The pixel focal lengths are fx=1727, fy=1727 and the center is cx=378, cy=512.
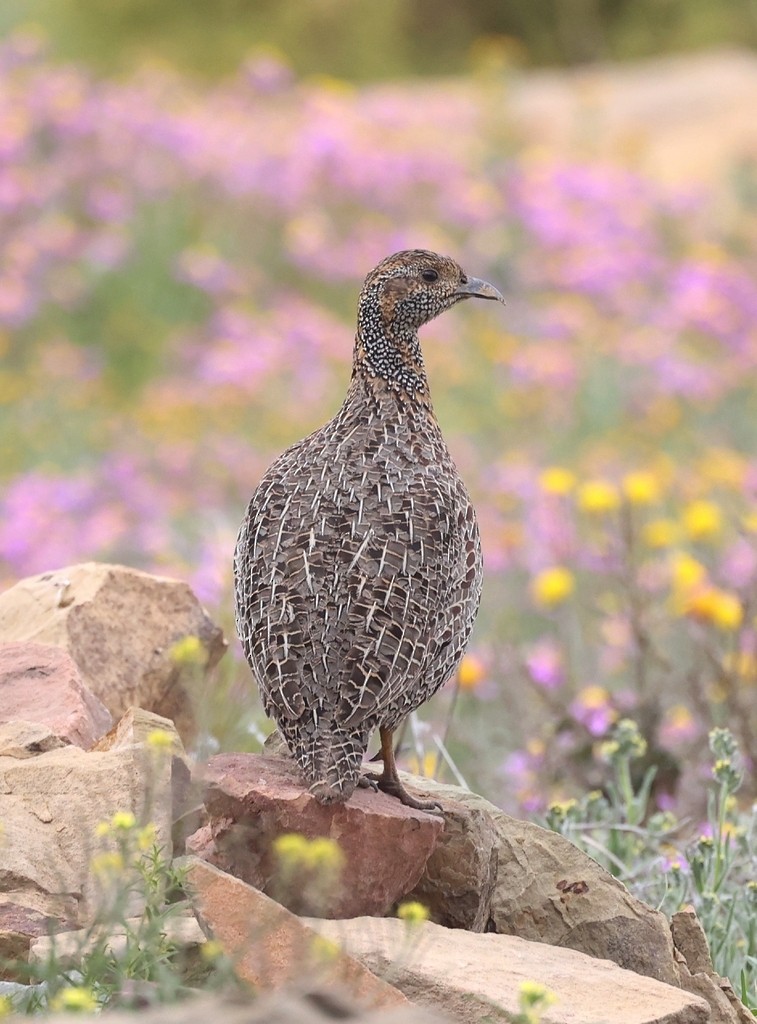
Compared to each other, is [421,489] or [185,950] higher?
[421,489]

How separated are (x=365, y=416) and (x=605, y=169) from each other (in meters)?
9.84

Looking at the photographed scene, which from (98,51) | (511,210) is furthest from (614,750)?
(98,51)

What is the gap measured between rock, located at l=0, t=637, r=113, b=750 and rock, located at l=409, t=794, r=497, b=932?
33.9 inches

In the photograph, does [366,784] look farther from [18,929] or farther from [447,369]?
[447,369]

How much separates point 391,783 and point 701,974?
2.61 feet

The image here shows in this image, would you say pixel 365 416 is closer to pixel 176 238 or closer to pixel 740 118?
pixel 176 238

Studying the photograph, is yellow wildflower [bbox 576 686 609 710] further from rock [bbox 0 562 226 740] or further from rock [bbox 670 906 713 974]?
rock [bbox 670 906 713 974]

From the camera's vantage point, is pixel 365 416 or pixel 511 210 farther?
pixel 511 210

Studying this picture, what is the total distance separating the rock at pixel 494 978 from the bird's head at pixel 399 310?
1768 mm

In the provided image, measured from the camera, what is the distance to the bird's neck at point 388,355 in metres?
4.72

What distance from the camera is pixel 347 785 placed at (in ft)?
11.4

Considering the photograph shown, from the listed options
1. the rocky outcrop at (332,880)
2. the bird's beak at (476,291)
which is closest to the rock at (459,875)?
the rocky outcrop at (332,880)

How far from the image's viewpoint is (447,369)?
10.8m

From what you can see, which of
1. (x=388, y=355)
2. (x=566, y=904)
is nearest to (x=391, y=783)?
(x=566, y=904)
